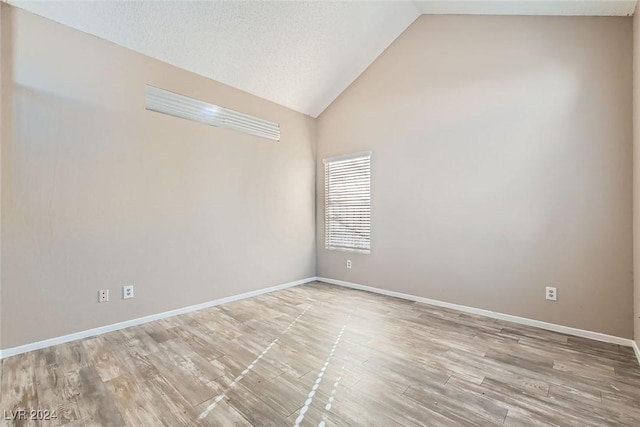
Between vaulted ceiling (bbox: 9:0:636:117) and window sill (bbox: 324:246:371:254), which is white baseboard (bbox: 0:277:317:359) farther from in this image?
vaulted ceiling (bbox: 9:0:636:117)

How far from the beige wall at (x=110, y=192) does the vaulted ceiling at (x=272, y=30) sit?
0.60 feet

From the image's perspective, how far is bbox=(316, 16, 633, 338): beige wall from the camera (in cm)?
245

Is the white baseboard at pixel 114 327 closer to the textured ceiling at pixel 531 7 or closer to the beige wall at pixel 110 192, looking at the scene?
the beige wall at pixel 110 192

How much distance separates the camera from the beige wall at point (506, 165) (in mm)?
2453

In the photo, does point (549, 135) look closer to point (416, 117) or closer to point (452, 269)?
point (416, 117)

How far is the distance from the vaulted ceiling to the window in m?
1.16

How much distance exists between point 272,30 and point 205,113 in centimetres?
119

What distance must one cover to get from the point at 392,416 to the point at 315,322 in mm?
1427

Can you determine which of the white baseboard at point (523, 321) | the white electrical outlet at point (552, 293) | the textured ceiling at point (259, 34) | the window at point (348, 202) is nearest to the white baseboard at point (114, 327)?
the window at point (348, 202)

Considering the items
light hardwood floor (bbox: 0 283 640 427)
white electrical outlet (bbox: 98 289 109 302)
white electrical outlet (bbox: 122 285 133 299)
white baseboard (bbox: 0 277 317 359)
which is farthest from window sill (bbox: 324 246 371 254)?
white electrical outlet (bbox: 98 289 109 302)

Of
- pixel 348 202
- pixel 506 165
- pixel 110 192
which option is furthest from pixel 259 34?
pixel 506 165

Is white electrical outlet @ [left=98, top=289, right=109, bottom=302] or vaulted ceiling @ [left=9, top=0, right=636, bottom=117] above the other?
vaulted ceiling @ [left=9, top=0, right=636, bottom=117]

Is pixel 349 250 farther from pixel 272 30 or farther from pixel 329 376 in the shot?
pixel 272 30

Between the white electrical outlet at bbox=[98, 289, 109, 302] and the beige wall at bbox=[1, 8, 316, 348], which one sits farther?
the white electrical outlet at bbox=[98, 289, 109, 302]
